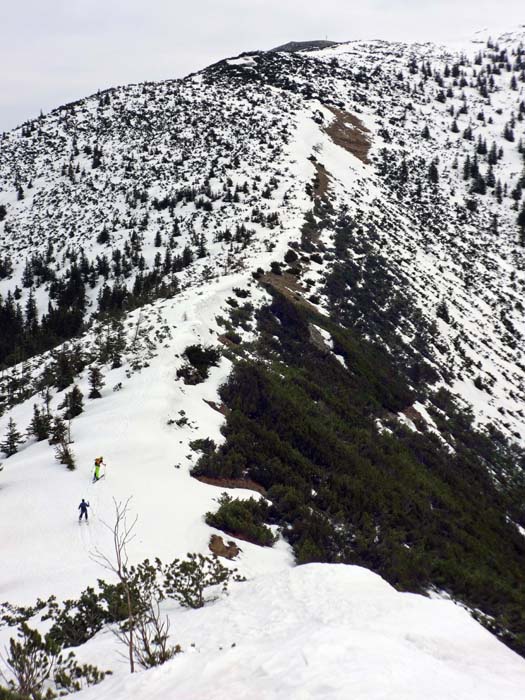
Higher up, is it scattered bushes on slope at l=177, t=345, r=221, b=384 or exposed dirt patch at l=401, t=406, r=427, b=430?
scattered bushes on slope at l=177, t=345, r=221, b=384

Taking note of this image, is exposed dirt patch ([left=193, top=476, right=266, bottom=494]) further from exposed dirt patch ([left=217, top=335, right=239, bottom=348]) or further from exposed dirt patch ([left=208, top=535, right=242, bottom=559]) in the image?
exposed dirt patch ([left=217, top=335, right=239, bottom=348])

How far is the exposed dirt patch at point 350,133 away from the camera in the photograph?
64.1 m

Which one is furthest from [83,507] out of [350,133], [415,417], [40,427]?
[350,133]

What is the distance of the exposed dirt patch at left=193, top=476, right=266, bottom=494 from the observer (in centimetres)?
1443

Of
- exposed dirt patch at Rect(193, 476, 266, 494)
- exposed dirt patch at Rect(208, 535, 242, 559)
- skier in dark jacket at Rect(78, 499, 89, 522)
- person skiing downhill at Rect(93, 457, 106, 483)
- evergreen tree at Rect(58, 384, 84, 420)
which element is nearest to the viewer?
exposed dirt patch at Rect(208, 535, 242, 559)

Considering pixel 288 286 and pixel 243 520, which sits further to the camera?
pixel 288 286

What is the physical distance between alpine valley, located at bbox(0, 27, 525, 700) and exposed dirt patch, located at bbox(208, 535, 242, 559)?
0.24ft

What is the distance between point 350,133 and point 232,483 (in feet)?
210

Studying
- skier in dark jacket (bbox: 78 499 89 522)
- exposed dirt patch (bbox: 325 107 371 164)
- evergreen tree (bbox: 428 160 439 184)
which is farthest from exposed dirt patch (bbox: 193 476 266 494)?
evergreen tree (bbox: 428 160 439 184)

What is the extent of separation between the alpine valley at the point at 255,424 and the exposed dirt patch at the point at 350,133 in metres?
4.96

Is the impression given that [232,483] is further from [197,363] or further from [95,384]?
[95,384]

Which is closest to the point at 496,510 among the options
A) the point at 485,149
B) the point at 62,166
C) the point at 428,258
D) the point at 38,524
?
the point at 38,524

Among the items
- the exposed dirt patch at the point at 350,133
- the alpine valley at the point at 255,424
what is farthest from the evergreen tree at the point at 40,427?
the exposed dirt patch at the point at 350,133

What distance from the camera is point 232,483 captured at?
1458 cm
